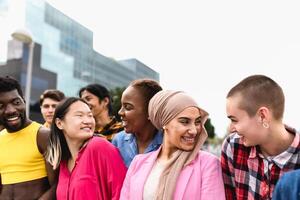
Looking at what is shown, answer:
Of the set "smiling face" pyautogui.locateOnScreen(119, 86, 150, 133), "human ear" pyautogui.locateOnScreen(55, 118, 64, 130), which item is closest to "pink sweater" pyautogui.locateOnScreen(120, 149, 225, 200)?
"smiling face" pyautogui.locateOnScreen(119, 86, 150, 133)

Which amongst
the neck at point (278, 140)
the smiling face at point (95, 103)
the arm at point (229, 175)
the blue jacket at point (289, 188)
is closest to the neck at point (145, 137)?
the arm at point (229, 175)

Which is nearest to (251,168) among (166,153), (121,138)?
(166,153)

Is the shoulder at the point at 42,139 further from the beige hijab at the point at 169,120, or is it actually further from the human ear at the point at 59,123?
the beige hijab at the point at 169,120

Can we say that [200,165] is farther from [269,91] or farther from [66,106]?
[66,106]

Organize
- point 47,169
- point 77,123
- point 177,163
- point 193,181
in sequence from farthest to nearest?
point 47,169, point 77,123, point 177,163, point 193,181

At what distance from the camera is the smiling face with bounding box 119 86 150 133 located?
3.34 metres

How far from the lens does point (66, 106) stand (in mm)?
3277

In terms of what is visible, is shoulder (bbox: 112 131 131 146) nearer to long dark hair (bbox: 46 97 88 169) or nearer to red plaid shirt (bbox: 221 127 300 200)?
long dark hair (bbox: 46 97 88 169)

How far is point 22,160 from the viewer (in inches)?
132

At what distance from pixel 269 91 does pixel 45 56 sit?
197 ft

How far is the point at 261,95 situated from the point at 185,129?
0.56m

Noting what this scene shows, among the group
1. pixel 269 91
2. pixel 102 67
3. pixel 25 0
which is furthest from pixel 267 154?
pixel 102 67

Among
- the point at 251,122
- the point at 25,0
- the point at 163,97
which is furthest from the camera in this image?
the point at 25,0

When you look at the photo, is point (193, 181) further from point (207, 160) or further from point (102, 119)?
point (102, 119)
